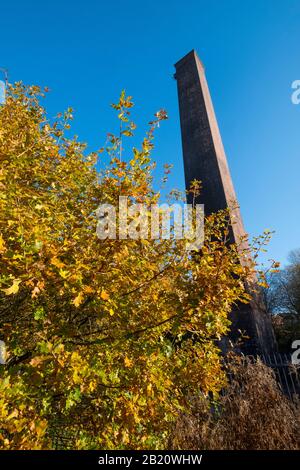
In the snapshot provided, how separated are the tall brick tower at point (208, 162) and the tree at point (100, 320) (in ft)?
27.2

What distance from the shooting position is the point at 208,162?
46.8 ft

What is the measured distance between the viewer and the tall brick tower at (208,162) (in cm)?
1130

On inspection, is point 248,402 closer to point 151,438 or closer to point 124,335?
point 151,438

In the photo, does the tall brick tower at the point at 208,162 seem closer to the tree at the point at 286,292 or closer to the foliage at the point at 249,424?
the foliage at the point at 249,424

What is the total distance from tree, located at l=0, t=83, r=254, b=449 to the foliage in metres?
0.61

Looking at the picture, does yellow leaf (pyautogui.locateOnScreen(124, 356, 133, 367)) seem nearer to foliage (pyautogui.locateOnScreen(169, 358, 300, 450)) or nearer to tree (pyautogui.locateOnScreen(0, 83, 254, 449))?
tree (pyautogui.locateOnScreen(0, 83, 254, 449))

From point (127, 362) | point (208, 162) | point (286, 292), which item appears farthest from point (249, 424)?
point (286, 292)

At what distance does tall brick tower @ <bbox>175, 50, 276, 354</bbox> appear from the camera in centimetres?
1130

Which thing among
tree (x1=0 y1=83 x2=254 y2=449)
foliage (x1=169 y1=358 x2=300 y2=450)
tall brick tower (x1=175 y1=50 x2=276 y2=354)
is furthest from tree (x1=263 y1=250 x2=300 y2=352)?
tree (x1=0 y1=83 x2=254 y2=449)

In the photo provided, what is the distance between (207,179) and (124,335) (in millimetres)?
12083

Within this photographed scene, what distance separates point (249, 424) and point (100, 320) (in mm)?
2376

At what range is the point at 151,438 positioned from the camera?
2.86m
